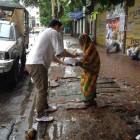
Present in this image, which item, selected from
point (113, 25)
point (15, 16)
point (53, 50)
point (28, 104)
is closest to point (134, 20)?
point (113, 25)

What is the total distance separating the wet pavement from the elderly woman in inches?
10.9

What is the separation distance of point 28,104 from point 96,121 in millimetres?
2385

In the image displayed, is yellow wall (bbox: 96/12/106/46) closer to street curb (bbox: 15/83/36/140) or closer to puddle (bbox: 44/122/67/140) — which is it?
street curb (bbox: 15/83/36/140)

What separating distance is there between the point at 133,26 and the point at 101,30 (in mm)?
8538

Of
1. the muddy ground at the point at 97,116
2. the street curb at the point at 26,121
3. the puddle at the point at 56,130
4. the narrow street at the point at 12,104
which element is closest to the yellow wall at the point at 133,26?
the narrow street at the point at 12,104

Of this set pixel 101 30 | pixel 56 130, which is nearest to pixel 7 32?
pixel 56 130

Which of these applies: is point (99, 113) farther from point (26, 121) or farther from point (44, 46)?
point (44, 46)

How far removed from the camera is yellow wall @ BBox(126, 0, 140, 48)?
15495 mm

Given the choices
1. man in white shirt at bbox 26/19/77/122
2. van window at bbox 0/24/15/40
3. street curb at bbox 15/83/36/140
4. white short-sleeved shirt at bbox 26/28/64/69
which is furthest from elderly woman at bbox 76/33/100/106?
van window at bbox 0/24/15/40

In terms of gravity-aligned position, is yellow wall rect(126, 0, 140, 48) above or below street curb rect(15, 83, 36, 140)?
above

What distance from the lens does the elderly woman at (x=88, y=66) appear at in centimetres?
609

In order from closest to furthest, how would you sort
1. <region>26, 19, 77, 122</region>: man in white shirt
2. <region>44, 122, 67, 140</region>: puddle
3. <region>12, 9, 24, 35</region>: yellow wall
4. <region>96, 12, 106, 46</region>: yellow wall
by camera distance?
<region>44, 122, 67, 140</region>: puddle < <region>26, 19, 77, 122</region>: man in white shirt < <region>12, 9, 24, 35</region>: yellow wall < <region>96, 12, 106, 46</region>: yellow wall

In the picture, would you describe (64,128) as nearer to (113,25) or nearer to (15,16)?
(15,16)

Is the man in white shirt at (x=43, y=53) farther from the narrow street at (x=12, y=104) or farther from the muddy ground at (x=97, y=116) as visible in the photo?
the narrow street at (x=12, y=104)
